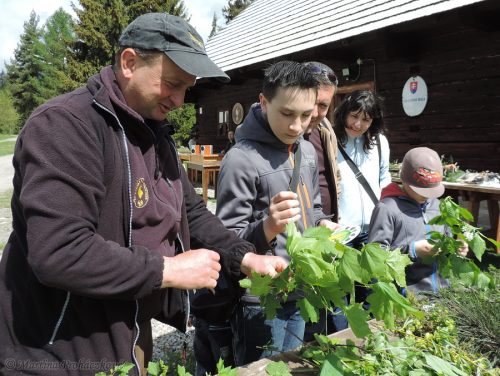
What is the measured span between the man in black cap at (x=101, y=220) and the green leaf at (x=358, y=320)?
425 millimetres

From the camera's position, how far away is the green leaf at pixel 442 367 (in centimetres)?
101

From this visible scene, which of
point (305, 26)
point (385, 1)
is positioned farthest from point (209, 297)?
point (305, 26)

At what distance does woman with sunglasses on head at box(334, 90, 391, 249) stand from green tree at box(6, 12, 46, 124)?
51.5 metres

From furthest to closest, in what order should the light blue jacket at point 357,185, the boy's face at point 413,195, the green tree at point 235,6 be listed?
1. the green tree at point 235,6
2. the light blue jacket at point 357,185
3. the boy's face at point 413,195

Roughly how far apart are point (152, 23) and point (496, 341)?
1.47 metres

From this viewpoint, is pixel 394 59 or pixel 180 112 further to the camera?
pixel 180 112

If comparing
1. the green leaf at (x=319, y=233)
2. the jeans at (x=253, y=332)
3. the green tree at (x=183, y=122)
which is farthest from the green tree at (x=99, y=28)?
the green leaf at (x=319, y=233)

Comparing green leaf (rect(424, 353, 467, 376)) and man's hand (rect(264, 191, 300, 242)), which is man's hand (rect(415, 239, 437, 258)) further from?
green leaf (rect(424, 353, 467, 376))

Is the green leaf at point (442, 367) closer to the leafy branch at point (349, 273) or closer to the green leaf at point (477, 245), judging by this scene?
the leafy branch at point (349, 273)

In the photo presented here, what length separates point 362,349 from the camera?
3.85ft

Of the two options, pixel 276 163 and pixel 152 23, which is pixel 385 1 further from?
pixel 152 23

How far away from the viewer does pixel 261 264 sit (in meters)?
1.51

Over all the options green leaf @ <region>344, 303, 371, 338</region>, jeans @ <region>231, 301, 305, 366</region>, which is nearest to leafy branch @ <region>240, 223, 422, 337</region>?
green leaf @ <region>344, 303, 371, 338</region>

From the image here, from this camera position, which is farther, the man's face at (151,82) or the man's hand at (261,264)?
the man's hand at (261,264)
